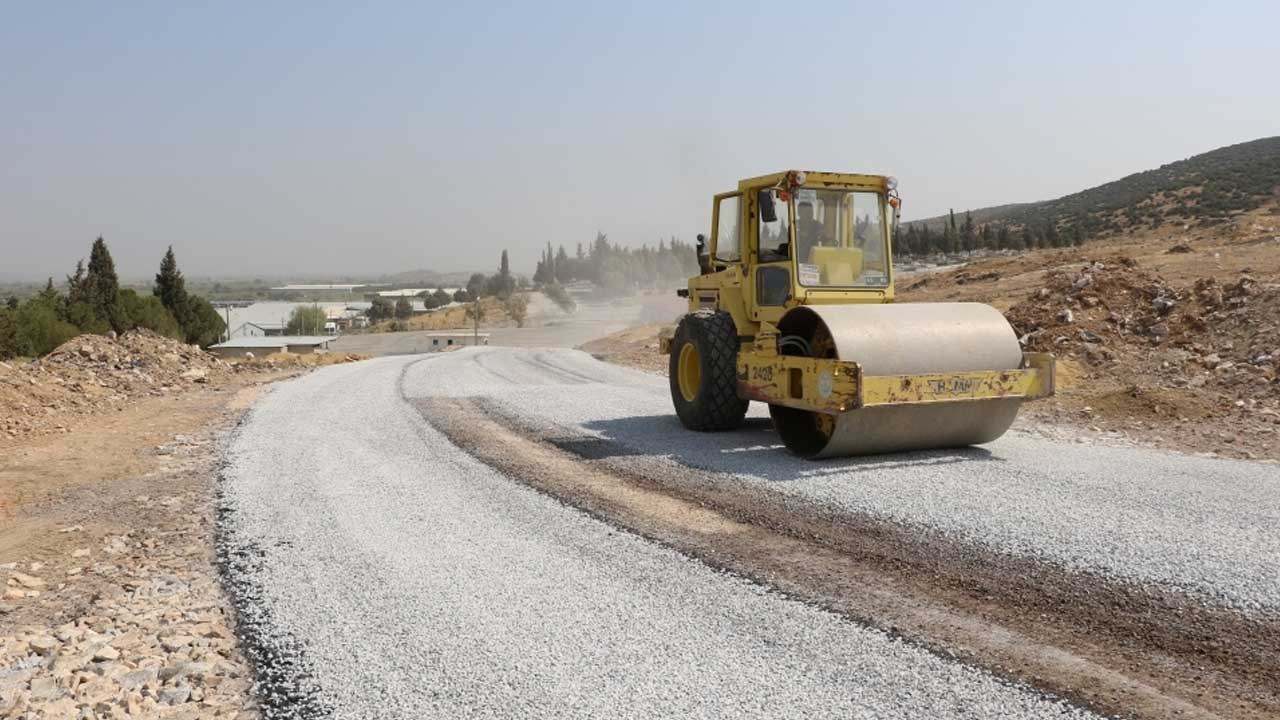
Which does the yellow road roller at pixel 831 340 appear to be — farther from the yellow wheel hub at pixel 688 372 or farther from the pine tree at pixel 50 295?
the pine tree at pixel 50 295

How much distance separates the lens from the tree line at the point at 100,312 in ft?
A: 161

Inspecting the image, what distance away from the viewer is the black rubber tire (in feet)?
37.0

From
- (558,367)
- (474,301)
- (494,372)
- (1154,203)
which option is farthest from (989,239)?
(474,301)

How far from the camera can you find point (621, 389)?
16.8 metres

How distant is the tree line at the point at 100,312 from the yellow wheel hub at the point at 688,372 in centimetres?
3757

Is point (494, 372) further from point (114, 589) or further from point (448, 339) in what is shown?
point (448, 339)

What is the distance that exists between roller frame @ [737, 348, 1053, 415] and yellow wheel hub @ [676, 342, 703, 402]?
2.27 m

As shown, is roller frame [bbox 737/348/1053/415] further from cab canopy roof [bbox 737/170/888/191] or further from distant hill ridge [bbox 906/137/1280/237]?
distant hill ridge [bbox 906/137/1280/237]

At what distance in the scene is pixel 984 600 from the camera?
5.39 metres

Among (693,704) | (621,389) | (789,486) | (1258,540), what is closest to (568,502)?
(789,486)

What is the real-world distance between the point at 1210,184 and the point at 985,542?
239 ft

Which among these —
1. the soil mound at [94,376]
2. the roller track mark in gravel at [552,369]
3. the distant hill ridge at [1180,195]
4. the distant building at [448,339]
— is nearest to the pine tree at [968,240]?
the distant hill ridge at [1180,195]

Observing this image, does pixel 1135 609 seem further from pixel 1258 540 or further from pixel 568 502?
pixel 568 502

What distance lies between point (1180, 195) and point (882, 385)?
71.1 metres
